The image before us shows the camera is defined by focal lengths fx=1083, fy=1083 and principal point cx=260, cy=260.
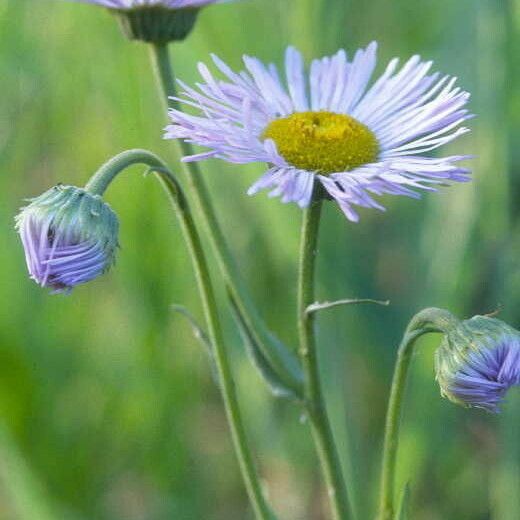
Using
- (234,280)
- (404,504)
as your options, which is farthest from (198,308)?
(404,504)

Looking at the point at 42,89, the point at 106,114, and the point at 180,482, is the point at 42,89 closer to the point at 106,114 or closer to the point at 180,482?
the point at 106,114

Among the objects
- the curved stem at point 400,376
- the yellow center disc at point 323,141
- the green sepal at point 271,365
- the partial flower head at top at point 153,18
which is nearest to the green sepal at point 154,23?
the partial flower head at top at point 153,18

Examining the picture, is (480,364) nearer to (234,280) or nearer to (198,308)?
(234,280)

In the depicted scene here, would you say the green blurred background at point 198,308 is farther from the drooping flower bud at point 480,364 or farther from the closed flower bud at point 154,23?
the drooping flower bud at point 480,364

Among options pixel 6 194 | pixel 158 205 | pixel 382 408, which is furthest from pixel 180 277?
pixel 382 408

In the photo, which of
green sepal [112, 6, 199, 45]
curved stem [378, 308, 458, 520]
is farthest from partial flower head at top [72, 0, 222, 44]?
curved stem [378, 308, 458, 520]

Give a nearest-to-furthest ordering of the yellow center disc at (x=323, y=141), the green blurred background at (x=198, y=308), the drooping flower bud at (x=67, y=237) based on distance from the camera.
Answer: the drooping flower bud at (x=67, y=237), the yellow center disc at (x=323, y=141), the green blurred background at (x=198, y=308)

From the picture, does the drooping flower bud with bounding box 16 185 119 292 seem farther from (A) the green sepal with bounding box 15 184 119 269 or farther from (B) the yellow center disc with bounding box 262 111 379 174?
(B) the yellow center disc with bounding box 262 111 379 174
